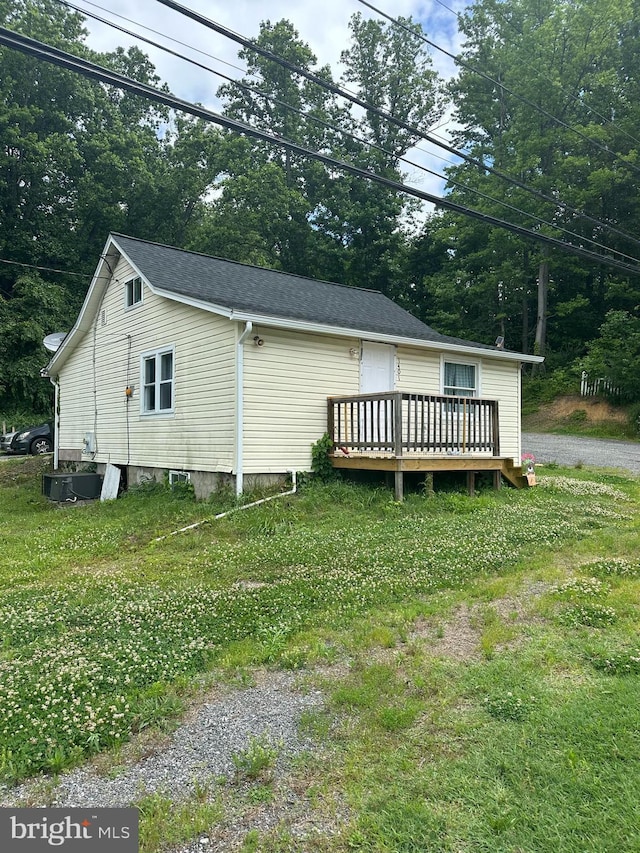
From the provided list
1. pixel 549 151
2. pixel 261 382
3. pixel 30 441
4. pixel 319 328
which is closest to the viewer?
pixel 261 382

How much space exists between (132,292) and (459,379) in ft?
25.0

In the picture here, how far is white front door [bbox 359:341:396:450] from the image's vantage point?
9195 mm

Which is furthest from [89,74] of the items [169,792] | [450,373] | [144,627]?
[450,373]

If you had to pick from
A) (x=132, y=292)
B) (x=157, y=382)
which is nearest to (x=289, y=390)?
(x=157, y=382)

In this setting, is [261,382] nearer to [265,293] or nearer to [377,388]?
[377,388]

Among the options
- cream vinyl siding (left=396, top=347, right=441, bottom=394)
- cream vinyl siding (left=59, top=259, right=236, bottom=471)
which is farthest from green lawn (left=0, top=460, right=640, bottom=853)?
cream vinyl siding (left=396, top=347, right=441, bottom=394)

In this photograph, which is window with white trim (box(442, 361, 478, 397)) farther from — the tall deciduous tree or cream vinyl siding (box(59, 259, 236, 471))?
the tall deciduous tree

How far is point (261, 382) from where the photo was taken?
923 centimetres

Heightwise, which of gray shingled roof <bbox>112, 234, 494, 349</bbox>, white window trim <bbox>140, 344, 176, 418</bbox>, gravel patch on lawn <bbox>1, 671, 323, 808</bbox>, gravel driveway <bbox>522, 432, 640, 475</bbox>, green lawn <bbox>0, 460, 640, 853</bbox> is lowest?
gravel patch on lawn <bbox>1, 671, 323, 808</bbox>

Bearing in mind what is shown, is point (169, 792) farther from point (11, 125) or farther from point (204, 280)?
point (11, 125)

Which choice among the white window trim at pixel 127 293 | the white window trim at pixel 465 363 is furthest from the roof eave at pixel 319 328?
the white window trim at pixel 127 293

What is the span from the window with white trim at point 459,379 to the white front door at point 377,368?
1.57 metres

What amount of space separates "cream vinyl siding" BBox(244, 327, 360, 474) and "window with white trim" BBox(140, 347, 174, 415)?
2.44 meters

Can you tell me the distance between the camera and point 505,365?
43.3ft
